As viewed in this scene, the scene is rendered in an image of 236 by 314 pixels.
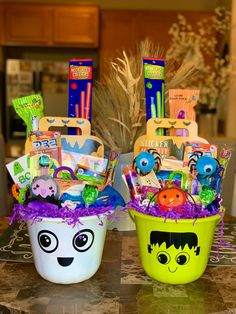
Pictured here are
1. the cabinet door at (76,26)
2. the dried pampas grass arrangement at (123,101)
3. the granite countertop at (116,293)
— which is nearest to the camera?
the granite countertop at (116,293)

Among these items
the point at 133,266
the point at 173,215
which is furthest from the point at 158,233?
the point at 133,266

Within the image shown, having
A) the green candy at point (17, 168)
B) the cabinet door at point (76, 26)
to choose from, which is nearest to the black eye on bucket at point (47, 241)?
the green candy at point (17, 168)

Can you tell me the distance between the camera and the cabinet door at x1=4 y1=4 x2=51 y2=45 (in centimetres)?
444

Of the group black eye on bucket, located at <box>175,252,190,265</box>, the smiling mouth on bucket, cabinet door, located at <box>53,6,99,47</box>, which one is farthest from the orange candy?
cabinet door, located at <box>53,6,99,47</box>

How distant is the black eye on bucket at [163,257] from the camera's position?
826mm

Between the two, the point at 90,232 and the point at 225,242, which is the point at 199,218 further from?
the point at 225,242

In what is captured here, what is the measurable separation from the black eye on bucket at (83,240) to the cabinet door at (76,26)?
12.7 feet

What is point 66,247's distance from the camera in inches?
32.0

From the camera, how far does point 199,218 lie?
79 cm

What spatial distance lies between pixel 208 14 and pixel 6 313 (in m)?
4.30

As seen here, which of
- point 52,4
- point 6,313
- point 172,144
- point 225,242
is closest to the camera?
point 6,313

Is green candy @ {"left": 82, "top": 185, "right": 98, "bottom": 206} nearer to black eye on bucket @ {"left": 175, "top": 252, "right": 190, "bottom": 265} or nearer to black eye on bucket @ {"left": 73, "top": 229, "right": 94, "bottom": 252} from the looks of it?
black eye on bucket @ {"left": 73, "top": 229, "right": 94, "bottom": 252}

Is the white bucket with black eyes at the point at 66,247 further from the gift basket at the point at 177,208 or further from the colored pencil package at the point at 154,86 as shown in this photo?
the colored pencil package at the point at 154,86

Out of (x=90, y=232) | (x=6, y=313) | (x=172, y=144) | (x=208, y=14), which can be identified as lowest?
(x=6, y=313)
